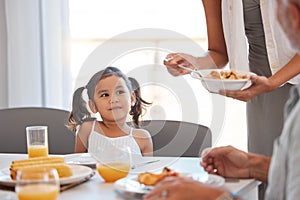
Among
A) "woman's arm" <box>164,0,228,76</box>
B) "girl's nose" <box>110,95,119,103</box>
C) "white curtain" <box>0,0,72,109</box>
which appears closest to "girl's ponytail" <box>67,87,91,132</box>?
"girl's nose" <box>110,95,119,103</box>

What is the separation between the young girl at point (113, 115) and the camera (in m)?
2.06

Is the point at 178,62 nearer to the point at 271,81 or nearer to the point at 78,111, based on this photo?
the point at 271,81

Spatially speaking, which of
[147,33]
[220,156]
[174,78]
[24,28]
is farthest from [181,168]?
[24,28]

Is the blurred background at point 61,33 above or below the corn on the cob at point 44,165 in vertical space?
above

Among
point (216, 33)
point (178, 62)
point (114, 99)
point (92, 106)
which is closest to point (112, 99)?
point (114, 99)

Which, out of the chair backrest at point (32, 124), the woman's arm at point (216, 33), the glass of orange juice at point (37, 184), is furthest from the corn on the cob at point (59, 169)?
the woman's arm at point (216, 33)

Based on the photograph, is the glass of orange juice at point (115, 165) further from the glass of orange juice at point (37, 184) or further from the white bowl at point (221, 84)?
the white bowl at point (221, 84)

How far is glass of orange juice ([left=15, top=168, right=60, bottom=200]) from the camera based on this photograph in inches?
53.2

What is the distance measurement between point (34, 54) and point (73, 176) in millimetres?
1580

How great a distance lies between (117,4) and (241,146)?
0.93 meters

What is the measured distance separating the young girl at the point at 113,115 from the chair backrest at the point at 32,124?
0.61ft

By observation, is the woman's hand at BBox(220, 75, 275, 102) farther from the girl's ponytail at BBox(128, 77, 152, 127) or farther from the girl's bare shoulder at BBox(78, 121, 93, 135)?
the girl's bare shoulder at BBox(78, 121, 93, 135)

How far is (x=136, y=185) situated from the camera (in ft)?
5.12

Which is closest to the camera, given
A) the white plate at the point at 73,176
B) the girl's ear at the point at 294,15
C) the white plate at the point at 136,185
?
the girl's ear at the point at 294,15
